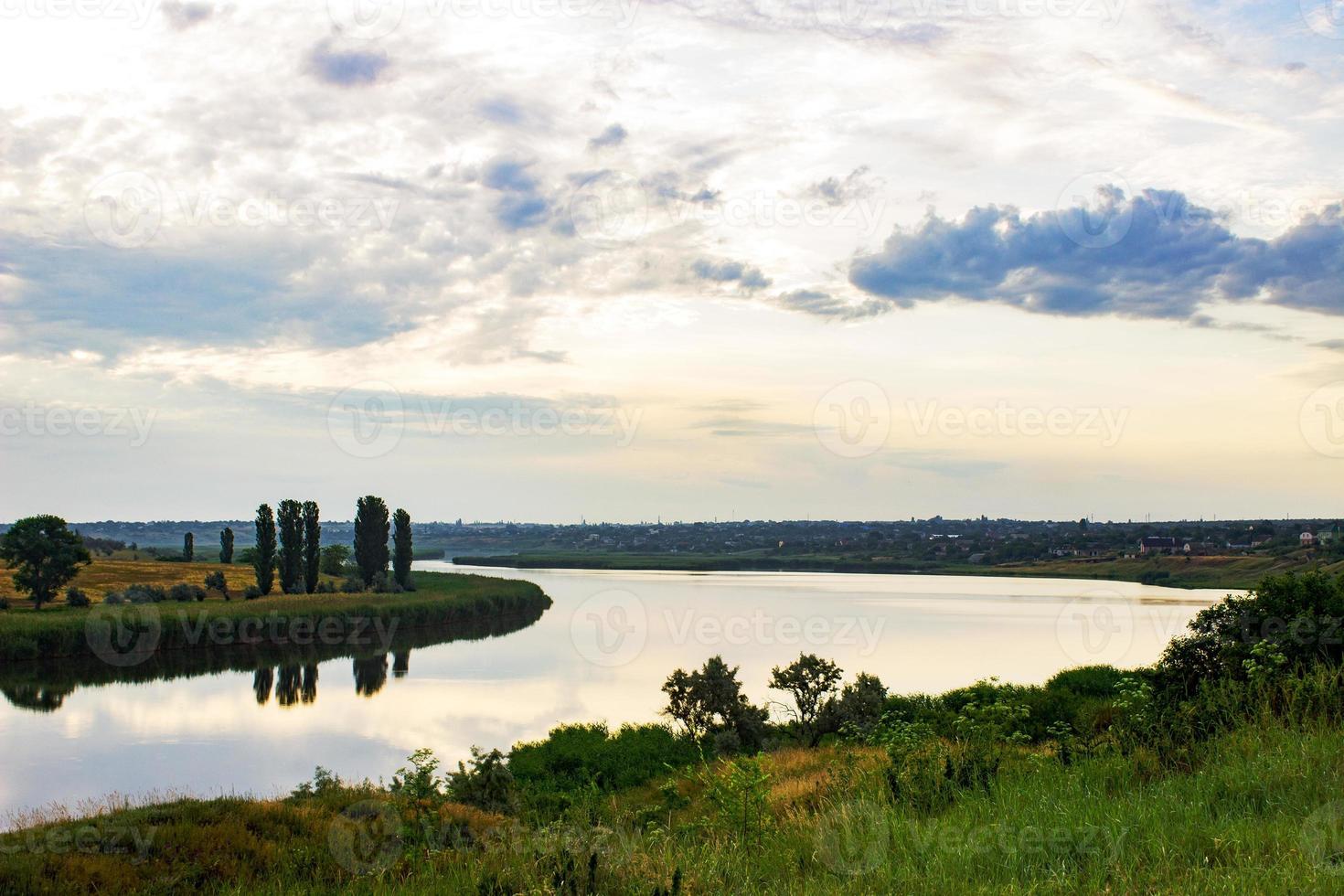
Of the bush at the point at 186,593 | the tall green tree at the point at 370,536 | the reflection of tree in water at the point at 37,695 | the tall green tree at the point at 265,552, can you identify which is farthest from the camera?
the tall green tree at the point at 370,536

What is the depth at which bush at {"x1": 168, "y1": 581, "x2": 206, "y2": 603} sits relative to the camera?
216ft

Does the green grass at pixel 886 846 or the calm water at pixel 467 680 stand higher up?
the green grass at pixel 886 846

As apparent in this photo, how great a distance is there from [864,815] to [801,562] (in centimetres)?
14835

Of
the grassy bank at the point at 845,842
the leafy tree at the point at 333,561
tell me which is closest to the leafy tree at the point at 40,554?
the leafy tree at the point at 333,561

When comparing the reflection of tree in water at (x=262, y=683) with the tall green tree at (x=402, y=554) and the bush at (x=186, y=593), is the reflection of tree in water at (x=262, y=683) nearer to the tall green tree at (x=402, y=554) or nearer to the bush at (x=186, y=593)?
the bush at (x=186, y=593)

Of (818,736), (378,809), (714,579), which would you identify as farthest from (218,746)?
(714,579)

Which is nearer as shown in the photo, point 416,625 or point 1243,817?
point 1243,817

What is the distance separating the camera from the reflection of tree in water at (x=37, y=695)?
38156mm

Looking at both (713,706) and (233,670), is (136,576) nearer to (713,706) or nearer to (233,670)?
(233,670)

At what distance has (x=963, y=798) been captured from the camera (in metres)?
8.54

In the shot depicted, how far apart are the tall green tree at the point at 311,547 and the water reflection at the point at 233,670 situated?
1424 centimetres

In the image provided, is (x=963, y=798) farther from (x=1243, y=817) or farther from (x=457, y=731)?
(x=457, y=731)

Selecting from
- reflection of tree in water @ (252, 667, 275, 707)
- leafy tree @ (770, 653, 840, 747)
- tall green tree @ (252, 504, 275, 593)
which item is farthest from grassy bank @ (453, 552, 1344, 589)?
tall green tree @ (252, 504, 275, 593)

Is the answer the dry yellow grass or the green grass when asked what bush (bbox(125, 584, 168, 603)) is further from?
the green grass
